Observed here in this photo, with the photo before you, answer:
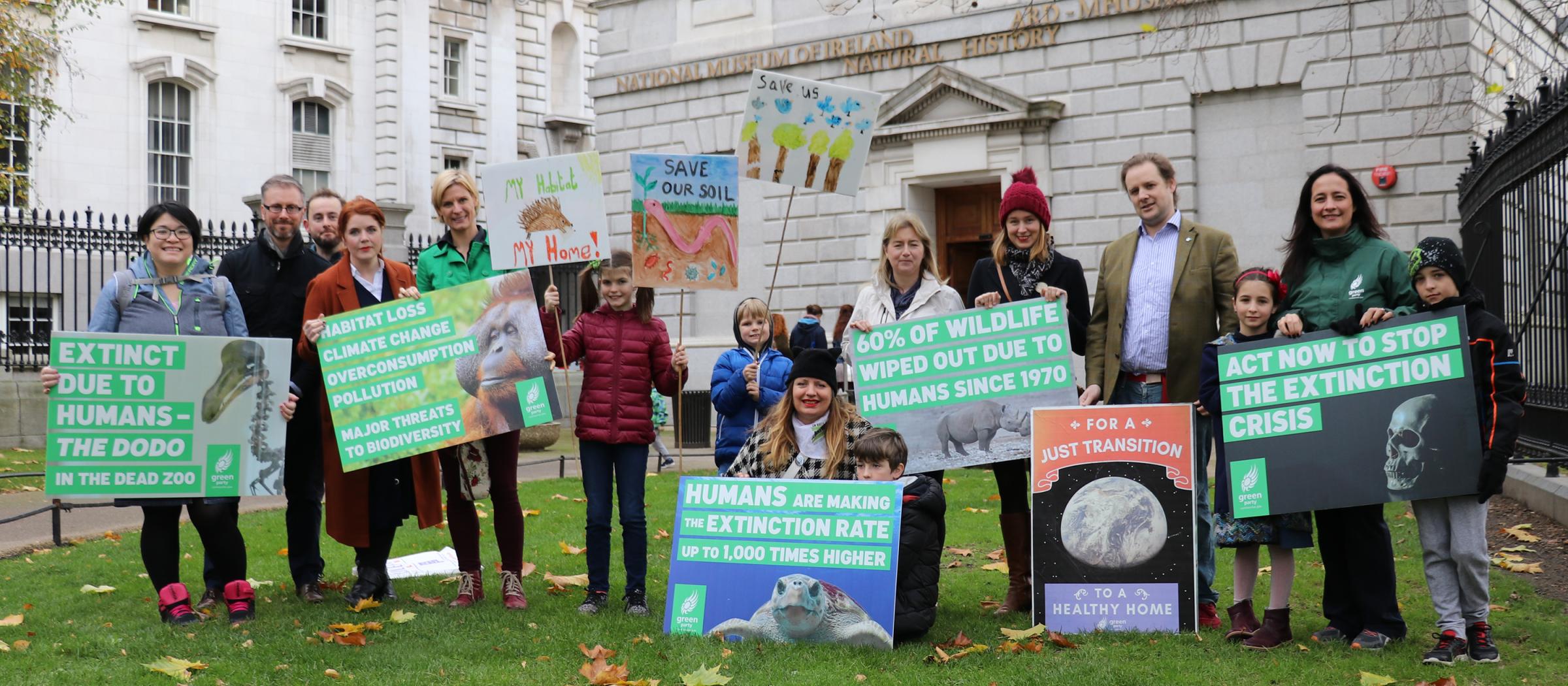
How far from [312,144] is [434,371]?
1099 inches

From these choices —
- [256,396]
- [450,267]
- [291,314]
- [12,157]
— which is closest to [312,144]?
[12,157]

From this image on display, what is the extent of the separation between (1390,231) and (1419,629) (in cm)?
1181

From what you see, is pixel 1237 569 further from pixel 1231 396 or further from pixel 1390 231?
pixel 1390 231

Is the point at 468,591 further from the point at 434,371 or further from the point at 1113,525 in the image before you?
the point at 1113,525

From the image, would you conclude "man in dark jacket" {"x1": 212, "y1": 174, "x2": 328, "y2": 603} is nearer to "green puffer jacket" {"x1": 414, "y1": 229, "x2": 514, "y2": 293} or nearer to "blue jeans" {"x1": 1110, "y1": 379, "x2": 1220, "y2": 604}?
"green puffer jacket" {"x1": 414, "y1": 229, "x2": 514, "y2": 293}

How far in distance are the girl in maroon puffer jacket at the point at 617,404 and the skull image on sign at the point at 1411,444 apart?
3265mm

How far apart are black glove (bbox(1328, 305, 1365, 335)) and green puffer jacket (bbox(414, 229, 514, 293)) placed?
13.2 ft

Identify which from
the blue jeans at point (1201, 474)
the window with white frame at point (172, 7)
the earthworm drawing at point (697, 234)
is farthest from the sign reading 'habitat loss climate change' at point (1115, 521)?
the window with white frame at point (172, 7)

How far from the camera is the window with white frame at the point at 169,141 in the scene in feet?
96.6

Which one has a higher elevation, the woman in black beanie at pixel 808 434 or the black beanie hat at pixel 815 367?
the black beanie hat at pixel 815 367

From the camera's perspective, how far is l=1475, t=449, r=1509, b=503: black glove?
4.89 m

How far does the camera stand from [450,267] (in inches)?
269

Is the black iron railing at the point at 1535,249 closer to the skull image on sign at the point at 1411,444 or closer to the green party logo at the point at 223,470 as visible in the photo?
the skull image on sign at the point at 1411,444

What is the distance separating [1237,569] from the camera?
18.5 feet
